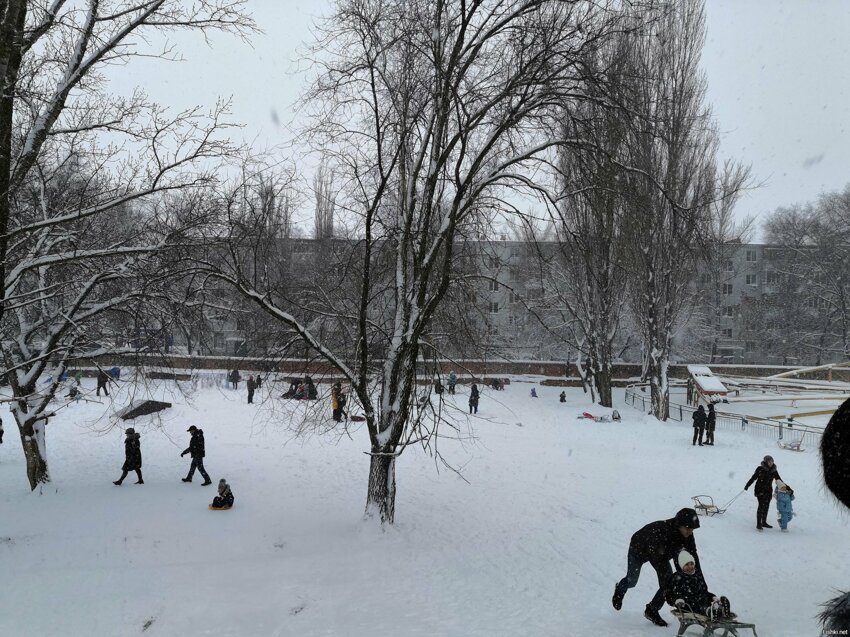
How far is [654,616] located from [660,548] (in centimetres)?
80

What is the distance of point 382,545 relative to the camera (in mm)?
10234

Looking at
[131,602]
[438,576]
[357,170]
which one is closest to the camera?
[131,602]

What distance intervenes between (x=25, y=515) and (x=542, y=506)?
34.2 ft

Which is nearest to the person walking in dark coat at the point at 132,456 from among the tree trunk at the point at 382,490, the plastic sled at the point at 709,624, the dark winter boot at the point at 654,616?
the tree trunk at the point at 382,490

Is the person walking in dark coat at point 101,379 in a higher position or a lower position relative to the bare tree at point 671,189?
lower

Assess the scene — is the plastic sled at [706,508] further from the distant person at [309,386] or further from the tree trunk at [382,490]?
the distant person at [309,386]

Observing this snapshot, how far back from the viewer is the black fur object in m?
2.34

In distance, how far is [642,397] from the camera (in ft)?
99.7

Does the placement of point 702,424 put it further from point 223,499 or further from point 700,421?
point 223,499

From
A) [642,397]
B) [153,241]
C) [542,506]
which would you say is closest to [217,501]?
[153,241]

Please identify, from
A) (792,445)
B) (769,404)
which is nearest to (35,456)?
(792,445)

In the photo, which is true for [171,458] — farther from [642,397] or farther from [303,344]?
[642,397]

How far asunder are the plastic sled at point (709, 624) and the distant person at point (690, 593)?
0.07 metres

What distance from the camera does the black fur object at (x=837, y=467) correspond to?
2344 millimetres
